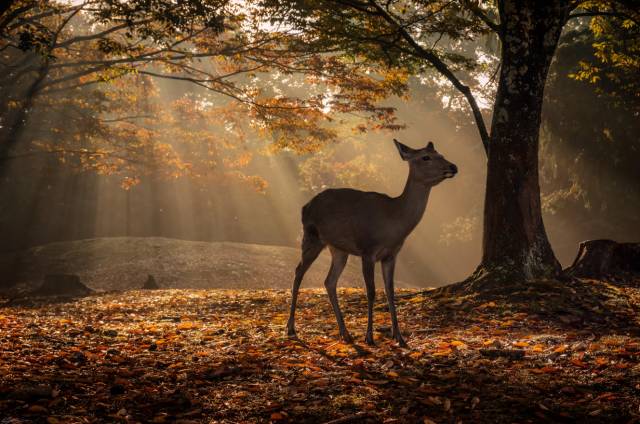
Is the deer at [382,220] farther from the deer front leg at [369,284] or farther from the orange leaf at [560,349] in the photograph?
the orange leaf at [560,349]

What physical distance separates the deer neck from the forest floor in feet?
4.69

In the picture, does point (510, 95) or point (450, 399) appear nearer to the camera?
point (450, 399)

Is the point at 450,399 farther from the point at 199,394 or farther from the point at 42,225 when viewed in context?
the point at 42,225

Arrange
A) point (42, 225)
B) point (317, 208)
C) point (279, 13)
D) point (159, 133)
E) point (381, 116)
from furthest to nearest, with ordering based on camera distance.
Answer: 1. point (42, 225)
2. point (159, 133)
3. point (381, 116)
4. point (279, 13)
5. point (317, 208)

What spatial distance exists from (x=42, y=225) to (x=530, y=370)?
2811 cm

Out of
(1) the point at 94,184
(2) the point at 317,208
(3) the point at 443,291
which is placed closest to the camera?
(2) the point at 317,208

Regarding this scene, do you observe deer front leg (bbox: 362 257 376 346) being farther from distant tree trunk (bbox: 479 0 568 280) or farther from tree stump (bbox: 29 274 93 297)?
tree stump (bbox: 29 274 93 297)

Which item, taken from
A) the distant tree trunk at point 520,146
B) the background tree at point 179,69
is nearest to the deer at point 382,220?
the distant tree trunk at point 520,146

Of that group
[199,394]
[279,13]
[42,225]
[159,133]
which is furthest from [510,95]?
[42,225]

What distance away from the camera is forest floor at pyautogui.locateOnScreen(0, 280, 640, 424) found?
4535mm

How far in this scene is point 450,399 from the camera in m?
4.84

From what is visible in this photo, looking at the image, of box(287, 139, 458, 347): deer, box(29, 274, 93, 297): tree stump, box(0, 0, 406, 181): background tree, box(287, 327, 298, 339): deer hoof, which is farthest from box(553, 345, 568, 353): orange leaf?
box(29, 274, 93, 297): tree stump

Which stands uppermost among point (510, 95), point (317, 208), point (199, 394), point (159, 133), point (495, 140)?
point (159, 133)

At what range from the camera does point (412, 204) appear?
734 cm
